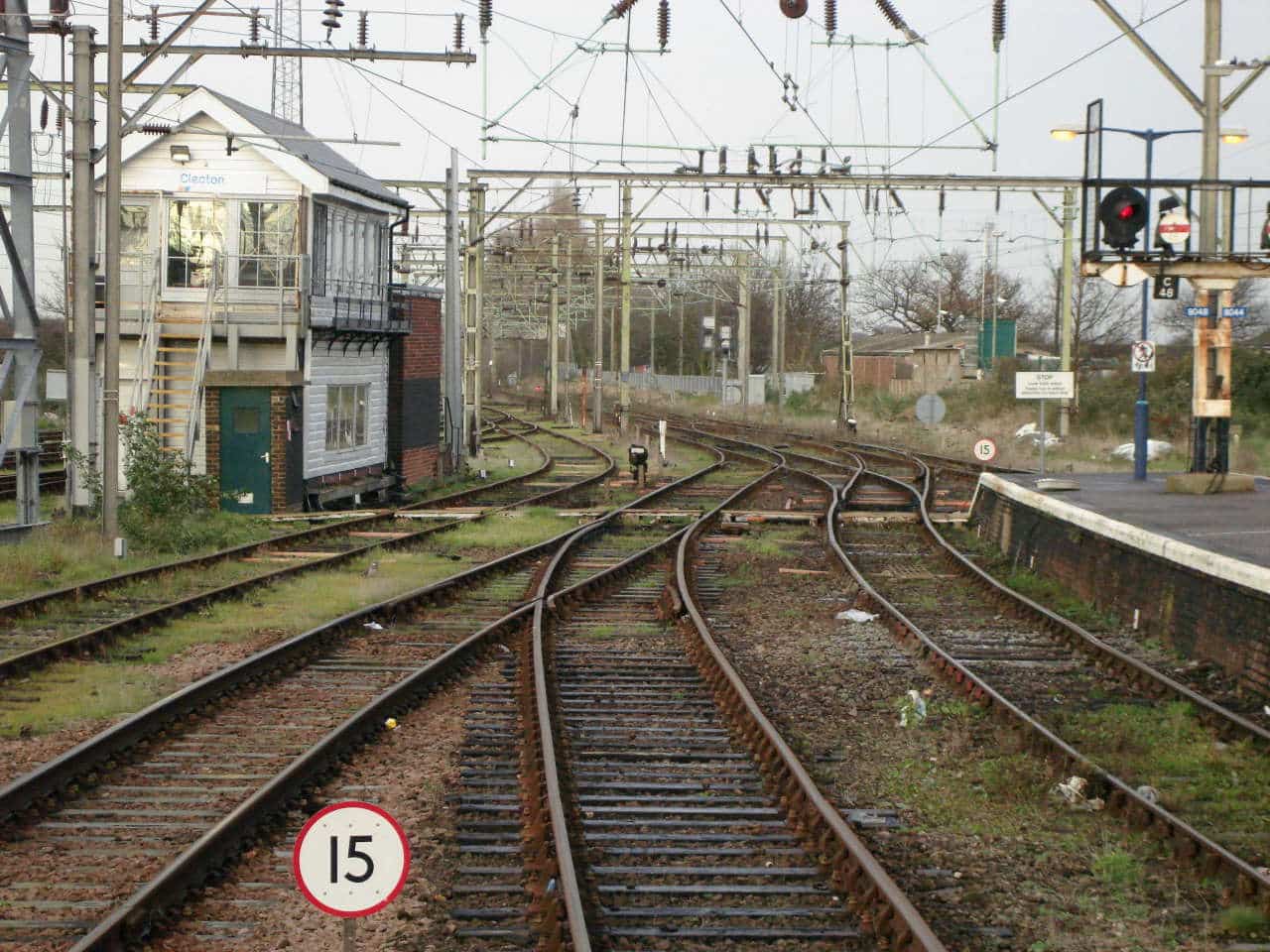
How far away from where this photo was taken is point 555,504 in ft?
82.4

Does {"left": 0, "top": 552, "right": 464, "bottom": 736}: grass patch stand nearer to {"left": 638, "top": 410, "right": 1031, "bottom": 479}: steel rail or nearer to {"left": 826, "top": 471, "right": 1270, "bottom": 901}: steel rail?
{"left": 826, "top": 471, "right": 1270, "bottom": 901}: steel rail

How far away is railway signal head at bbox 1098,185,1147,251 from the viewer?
17.0 meters

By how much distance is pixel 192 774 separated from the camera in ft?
27.8

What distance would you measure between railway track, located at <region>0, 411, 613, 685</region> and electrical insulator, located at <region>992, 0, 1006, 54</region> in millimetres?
11110

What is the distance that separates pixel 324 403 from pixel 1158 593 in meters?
15.5

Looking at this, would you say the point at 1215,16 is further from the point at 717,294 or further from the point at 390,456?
the point at 717,294

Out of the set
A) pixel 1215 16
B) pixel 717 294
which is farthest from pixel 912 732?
pixel 717 294

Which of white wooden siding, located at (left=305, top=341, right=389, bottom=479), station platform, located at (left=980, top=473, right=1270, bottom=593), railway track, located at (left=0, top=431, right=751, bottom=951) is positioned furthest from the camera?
white wooden siding, located at (left=305, top=341, right=389, bottom=479)

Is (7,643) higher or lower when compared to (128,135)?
lower

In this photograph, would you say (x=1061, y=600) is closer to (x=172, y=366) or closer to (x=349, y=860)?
(x=349, y=860)

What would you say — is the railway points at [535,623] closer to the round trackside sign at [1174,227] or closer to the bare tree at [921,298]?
the round trackside sign at [1174,227]

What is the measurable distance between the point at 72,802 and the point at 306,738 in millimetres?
1640

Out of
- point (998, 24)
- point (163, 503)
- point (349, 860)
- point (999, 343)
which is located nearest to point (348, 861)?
point (349, 860)

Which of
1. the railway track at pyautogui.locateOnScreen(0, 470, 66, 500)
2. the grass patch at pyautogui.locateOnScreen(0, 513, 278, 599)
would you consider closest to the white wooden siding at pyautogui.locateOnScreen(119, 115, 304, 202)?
the railway track at pyautogui.locateOnScreen(0, 470, 66, 500)
